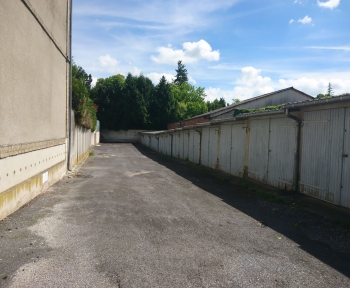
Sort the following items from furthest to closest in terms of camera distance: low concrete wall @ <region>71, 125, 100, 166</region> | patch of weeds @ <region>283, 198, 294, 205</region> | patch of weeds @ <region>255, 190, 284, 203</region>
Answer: low concrete wall @ <region>71, 125, 100, 166</region> < patch of weeds @ <region>255, 190, 284, 203</region> < patch of weeds @ <region>283, 198, 294, 205</region>

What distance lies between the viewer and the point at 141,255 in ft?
13.3

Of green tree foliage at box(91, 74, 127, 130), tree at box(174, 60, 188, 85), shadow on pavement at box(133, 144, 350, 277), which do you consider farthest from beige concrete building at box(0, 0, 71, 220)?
tree at box(174, 60, 188, 85)

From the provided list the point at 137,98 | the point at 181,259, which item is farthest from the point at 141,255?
the point at 137,98

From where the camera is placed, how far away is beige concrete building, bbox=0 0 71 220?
571 cm

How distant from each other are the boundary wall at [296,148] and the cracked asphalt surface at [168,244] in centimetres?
136

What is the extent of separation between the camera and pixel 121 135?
5184 cm

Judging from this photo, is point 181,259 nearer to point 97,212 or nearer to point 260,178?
point 97,212

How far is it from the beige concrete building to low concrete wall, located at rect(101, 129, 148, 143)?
1605 inches

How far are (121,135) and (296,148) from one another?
45.5 metres

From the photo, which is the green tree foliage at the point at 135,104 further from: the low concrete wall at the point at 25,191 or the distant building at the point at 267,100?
the low concrete wall at the point at 25,191

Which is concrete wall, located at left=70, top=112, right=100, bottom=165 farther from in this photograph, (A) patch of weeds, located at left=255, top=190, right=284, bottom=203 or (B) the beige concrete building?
(A) patch of weeds, located at left=255, top=190, right=284, bottom=203

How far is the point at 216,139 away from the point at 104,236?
11136mm

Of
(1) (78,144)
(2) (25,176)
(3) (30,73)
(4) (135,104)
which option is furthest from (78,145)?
(4) (135,104)

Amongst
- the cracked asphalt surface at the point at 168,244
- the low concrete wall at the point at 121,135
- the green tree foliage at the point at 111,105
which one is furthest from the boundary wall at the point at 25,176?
the low concrete wall at the point at 121,135
